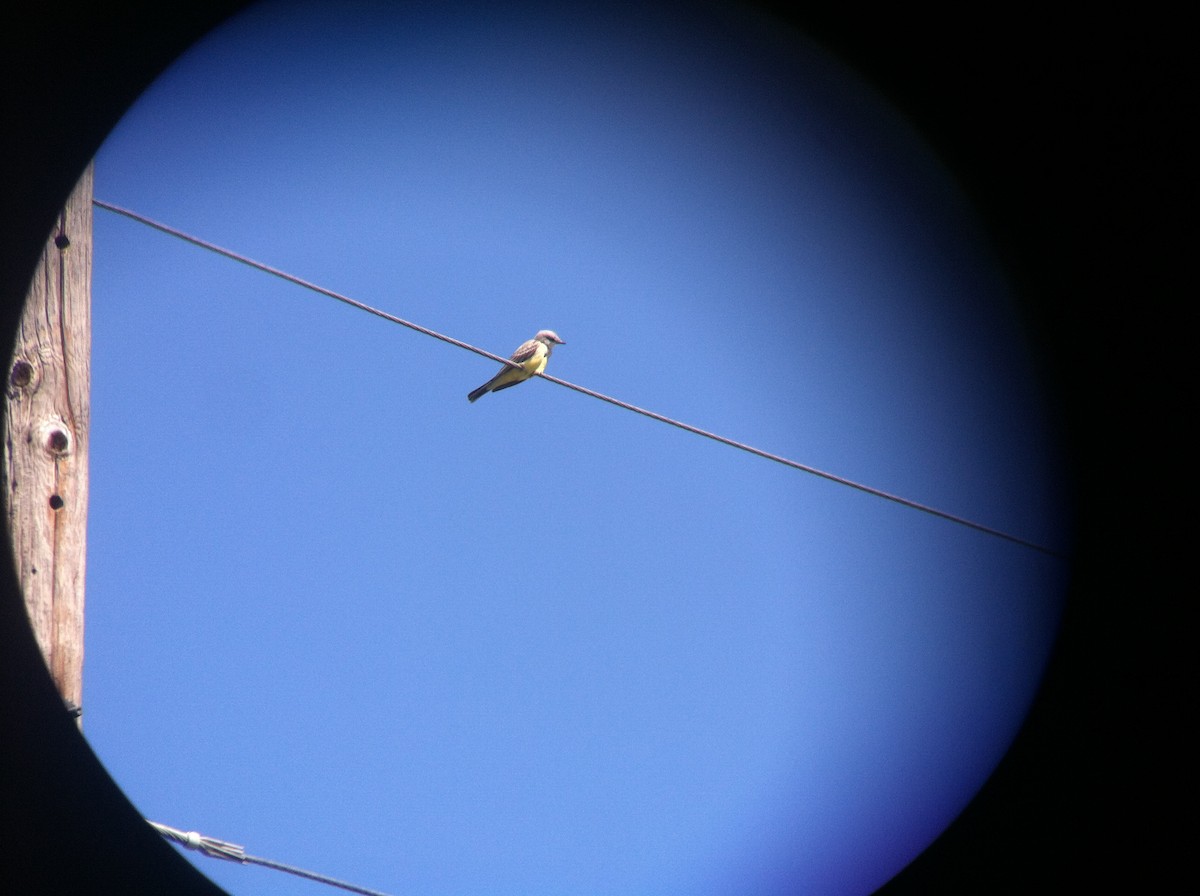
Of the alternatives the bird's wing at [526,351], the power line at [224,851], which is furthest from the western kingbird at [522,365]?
the power line at [224,851]

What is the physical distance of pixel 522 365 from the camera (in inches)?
264

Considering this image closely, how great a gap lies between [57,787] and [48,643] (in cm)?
39

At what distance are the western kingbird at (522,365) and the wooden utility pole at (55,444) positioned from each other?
396 centimetres

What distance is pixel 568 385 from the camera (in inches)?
147

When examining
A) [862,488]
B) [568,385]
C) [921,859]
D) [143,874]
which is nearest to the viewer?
[143,874]

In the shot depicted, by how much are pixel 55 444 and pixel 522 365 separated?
14.4 ft

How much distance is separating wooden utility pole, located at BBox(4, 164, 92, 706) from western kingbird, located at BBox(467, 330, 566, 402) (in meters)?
3.96

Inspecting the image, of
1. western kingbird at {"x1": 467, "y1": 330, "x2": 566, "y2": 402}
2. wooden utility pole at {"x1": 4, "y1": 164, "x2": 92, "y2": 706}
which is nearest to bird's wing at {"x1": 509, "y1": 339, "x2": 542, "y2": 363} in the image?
western kingbird at {"x1": 467, "y1": 330, "x2": 566, "y2": 402}

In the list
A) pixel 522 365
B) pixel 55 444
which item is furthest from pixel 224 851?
pixel 522 365

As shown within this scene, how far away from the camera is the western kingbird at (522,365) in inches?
261

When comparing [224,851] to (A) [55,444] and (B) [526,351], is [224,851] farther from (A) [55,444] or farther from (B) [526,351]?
(B) [526,351]

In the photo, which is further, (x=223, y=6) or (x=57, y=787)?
(x=223, y=6)

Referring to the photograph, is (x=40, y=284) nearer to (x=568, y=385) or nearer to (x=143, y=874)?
(x=143, y=874)

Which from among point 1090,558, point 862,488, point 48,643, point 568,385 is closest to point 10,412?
point 48,643
